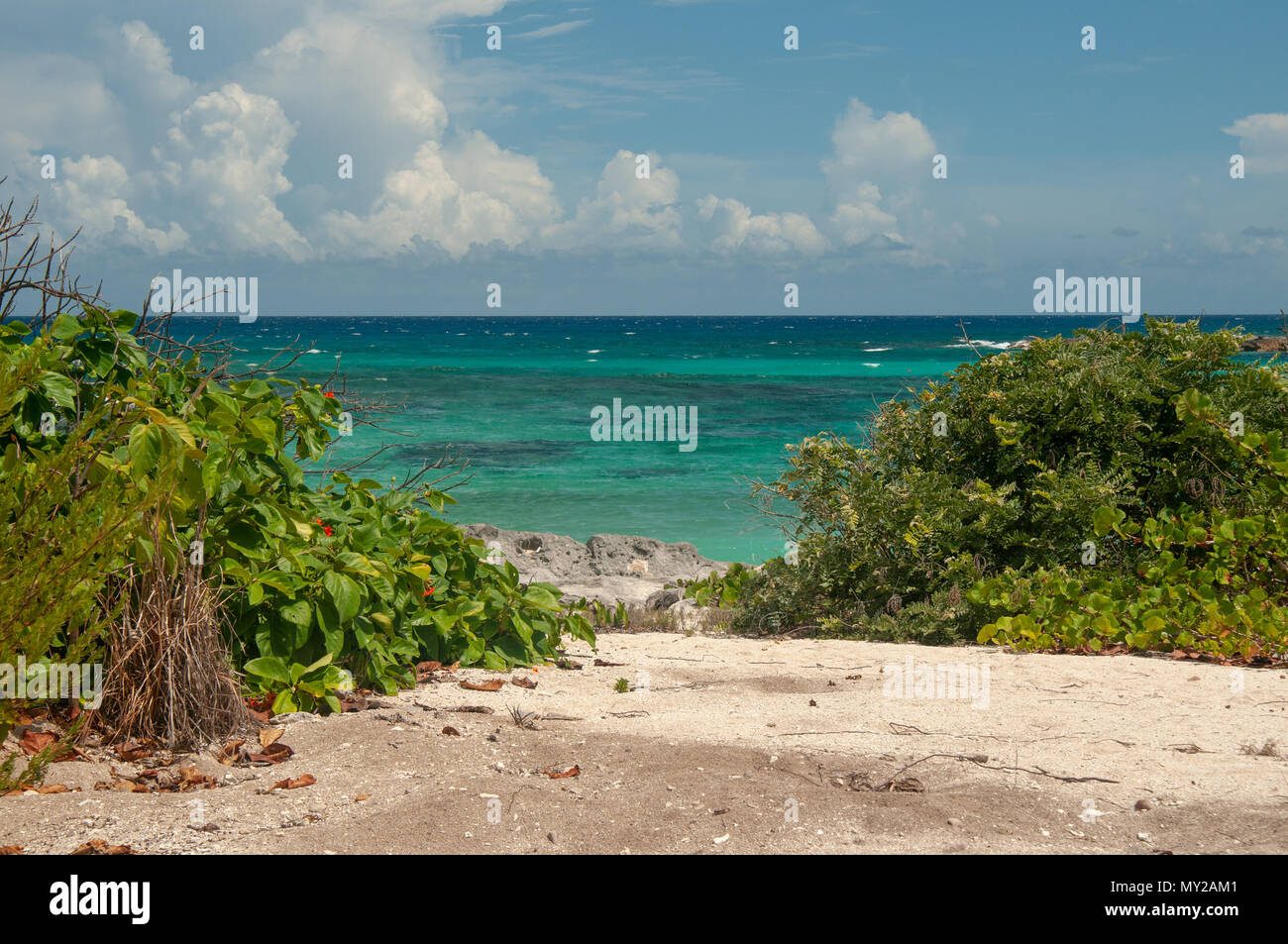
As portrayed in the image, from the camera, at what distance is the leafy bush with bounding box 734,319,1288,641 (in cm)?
680

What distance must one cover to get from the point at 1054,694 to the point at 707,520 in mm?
12082

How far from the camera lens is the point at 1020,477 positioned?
24.0 ft

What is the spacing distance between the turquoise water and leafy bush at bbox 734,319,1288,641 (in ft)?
2.60

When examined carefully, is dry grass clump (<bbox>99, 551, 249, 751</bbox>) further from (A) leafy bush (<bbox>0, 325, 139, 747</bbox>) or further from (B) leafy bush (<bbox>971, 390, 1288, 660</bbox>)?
(B) leafy bush (<bbox>971, 390, 1288, 660</bbox>)

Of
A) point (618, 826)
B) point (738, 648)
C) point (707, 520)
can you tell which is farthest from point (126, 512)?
point (707, 520)

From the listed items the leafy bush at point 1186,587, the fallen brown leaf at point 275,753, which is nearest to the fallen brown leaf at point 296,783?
the fallen brown leaf at point 275,753

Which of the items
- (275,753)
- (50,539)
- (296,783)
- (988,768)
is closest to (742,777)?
(988,768)

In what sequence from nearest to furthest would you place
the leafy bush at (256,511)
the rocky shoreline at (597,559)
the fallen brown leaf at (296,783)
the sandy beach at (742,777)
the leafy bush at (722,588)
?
1. the sandy beach at (742,777)
2. the fallen brown leaf at (296,783)
3. the leafy bush at (256,511)
4. the leafy bush at (722,588)
5. the rocky shoreline at (597,559)

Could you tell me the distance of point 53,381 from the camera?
3.85 m

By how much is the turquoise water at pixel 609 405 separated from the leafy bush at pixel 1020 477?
791mm

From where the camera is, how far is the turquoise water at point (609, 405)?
1725 cm

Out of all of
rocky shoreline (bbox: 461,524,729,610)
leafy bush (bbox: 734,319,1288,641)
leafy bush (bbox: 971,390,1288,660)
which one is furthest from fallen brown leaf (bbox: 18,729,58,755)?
rocky shoreline (bbox: 461,524,729,610)

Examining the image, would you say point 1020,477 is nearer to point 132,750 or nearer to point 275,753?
point 275,753

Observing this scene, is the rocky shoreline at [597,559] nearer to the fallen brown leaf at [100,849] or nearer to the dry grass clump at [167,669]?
the dry grass clump at [167,669]
